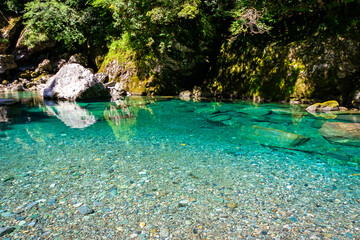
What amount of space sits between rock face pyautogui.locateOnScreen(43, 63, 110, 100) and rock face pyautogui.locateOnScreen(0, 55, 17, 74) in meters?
8.94

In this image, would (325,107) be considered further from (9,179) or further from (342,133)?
(9,179)

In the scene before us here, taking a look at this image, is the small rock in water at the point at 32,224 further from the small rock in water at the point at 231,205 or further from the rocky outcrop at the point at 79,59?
the rocky outcrop at the point at 79,59

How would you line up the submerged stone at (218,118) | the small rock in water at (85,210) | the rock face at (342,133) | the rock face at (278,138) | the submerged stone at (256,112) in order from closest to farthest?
the small rock in water at (85,210), the rock face at (278,138), the rock face at (342,133), the submerged stone at (218,118), the submerged stone at (256,112)

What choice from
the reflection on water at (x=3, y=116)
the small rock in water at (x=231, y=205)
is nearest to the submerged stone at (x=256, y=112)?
the small rock in water at (x=231, y=205)

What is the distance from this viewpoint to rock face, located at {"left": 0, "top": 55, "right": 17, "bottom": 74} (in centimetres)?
1881

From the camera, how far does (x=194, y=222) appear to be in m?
2.57

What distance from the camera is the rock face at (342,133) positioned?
5.43 m

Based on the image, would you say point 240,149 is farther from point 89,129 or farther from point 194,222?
point 89,129

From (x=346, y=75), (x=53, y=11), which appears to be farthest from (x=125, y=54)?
(x=346, y=75)

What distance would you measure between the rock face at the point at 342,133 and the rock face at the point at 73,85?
12.5m

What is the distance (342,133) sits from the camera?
573 centimetres

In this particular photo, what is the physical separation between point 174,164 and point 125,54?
46.7 feet

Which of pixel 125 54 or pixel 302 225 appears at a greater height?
pixel 125 54

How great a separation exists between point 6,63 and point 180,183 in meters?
22.6
